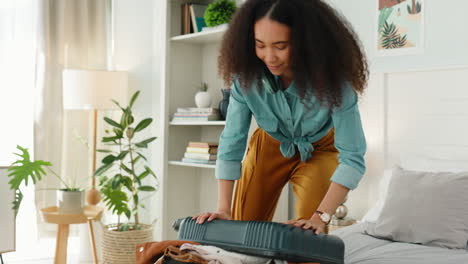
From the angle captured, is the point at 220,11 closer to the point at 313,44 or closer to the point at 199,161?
the point at 199,161

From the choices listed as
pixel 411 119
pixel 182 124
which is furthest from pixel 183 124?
pixel 411 119

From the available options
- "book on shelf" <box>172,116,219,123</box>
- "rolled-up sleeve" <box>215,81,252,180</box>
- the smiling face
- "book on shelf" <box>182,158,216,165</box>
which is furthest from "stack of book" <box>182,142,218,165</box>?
the smiling face

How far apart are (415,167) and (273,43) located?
1.57 m

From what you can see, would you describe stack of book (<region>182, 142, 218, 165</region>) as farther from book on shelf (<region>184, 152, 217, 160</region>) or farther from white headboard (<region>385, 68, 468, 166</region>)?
white headboard (<region>385, 68, 468, 166</region>)

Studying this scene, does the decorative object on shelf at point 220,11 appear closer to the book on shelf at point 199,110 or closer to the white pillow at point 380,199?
the book on shelf at point 199,110

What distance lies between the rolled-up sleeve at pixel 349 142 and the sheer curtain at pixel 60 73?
9.66ft

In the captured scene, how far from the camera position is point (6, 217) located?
312 centimetres

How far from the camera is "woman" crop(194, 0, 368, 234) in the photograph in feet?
5.01

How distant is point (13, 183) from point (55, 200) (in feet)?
3.78

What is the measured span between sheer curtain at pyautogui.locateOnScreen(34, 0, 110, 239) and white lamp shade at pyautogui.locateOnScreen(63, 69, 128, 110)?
1.21 feet

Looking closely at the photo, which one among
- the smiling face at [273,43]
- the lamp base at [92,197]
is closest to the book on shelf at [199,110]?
the lamp base at [92,197]

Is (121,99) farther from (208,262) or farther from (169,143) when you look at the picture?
(208,262)

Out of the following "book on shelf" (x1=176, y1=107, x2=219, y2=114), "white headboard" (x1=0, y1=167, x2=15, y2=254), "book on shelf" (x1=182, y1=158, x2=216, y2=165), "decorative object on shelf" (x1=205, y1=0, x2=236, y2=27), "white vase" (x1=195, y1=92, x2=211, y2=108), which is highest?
"decorative object on shelf" (x1=205, y1=0, x2=236, y2=27)

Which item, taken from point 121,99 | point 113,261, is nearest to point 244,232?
point 113,261
